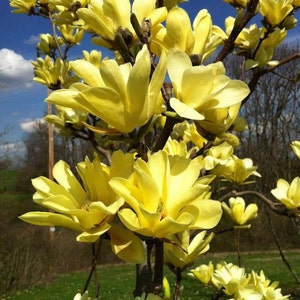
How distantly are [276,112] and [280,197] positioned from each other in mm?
13698

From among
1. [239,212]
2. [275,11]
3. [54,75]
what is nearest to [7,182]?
[54,75]

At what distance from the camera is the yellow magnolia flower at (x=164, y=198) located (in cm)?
46

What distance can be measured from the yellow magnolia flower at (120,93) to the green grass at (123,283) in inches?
255

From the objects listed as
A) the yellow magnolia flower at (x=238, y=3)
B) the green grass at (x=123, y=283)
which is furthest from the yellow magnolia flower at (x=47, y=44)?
the green grass at (x=123, y=283)

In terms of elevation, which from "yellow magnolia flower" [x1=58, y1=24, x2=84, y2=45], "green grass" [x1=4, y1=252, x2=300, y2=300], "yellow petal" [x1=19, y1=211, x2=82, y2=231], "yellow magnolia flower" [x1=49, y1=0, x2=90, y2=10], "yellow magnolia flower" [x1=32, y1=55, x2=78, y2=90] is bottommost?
"green grass" [x1=4, y1=252, x2=300, y2=300]

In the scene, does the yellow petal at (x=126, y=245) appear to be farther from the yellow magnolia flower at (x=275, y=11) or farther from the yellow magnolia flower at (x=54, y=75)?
the yellow magnolia flower at (x=54, y=75)

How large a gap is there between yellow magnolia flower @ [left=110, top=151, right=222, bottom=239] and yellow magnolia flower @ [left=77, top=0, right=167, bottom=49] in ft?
0.67

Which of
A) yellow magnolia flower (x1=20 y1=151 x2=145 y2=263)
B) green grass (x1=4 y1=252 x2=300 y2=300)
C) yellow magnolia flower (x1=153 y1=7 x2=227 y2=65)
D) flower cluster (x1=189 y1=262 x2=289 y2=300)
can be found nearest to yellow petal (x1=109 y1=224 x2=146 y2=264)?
yellow magnolia flower (x1=20 y1=151 x2=145 y2=263)

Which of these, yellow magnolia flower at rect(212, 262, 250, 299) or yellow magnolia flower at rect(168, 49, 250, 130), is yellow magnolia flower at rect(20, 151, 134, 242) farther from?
yellow magnolia flower at rect(212, 262, 250, 299)

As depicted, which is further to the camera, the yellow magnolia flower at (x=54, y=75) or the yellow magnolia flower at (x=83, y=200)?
the yellow magnolia flower at (x=54, y=75)

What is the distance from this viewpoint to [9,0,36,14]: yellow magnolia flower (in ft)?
4.50

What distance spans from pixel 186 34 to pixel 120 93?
0.50 ft

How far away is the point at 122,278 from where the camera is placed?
1012 cm

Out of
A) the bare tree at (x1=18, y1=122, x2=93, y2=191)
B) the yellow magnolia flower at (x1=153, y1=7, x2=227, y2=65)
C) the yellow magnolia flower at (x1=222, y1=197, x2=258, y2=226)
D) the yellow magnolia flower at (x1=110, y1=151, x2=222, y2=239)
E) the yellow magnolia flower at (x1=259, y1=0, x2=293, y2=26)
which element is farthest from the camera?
the bare tree at (x1=18, y1=122, x2=93, y2=191)
